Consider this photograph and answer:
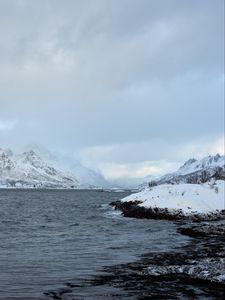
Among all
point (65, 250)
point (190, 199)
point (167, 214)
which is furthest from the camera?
point (190, 199)

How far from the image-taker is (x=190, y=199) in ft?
201

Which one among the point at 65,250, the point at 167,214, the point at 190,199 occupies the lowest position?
the point at 65,250

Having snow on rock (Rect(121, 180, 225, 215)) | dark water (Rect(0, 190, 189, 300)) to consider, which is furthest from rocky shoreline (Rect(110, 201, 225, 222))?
dark water (Rect(0, 190, 189, 300))

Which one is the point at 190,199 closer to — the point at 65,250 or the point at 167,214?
the point at 167,214

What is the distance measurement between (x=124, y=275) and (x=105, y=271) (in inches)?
59.2

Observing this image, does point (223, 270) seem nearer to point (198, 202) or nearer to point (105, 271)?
point (105, 271)

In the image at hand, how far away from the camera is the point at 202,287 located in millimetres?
19250

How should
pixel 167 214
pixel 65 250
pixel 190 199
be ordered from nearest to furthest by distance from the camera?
pixel 65 250 < pixel 167 214 < pixel 190 199

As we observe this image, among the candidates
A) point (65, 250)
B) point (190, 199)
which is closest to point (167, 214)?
point (190, 199)

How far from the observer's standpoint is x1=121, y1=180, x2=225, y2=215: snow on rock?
195 ft

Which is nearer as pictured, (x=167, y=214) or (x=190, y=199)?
(x=167, y=214)

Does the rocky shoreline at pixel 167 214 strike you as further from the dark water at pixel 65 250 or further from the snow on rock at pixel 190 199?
the dark water at pixel 65 250

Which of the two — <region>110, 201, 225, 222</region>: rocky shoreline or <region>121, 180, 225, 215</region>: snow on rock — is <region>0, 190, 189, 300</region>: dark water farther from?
<region>121, 180, 225, 215</region>: snow on rock

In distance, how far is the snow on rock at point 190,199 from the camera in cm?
5931
